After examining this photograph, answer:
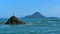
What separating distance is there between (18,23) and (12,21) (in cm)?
296

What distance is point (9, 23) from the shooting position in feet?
286

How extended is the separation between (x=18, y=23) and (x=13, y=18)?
5442 mm

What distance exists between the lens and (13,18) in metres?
82.8

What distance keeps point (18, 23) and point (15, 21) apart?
1.47 meters

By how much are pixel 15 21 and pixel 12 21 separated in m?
1.69

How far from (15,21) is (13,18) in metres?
4.50

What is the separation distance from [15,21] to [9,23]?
8.11 feet

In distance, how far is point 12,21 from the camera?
85.8 metres

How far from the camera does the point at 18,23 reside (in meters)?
87.6

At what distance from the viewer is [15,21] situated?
286ft
